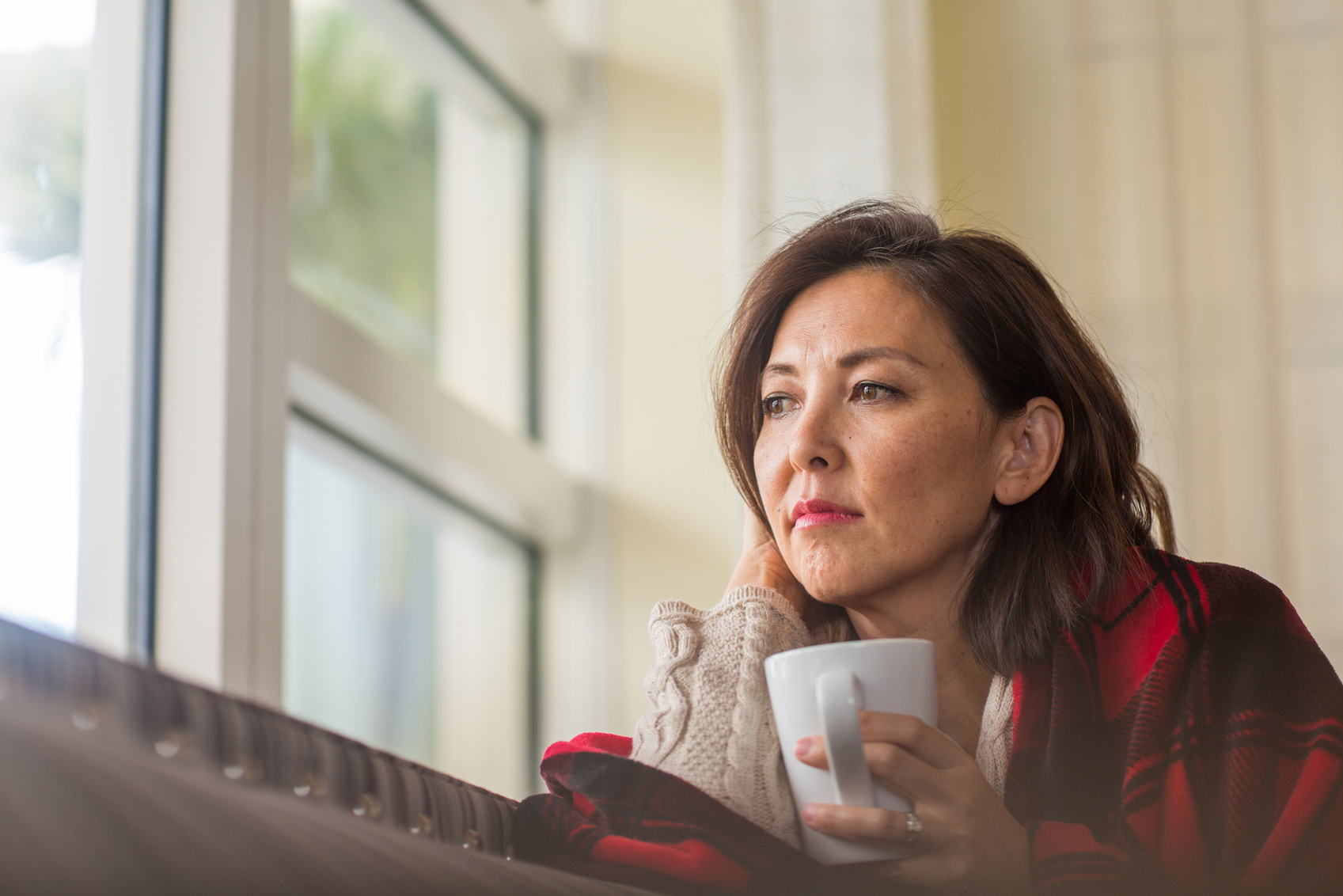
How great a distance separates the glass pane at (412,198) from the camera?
5.97 ft

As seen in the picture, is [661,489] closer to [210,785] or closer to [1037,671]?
[1037,671]

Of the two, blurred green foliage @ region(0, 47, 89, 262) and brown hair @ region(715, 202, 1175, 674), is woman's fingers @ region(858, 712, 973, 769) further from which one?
blurred green foliage @ region(0, 47, 89, 262)

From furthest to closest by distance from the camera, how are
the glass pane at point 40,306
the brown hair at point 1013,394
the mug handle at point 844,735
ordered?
the glass pane at point 40,306
the brown hair at point 1013,394
the mug handle at point 844,735

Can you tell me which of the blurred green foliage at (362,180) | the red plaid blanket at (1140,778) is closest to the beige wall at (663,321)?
the blurred green foliage at (362,180)

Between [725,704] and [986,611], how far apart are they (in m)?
0.21

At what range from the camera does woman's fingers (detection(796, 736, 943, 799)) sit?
1.85 ft

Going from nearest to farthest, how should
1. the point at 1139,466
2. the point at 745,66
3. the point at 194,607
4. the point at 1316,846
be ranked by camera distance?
the point at 1316,846, the point at 1139,466, the point at 194,607, the point at 745,66

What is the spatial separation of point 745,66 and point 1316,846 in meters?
1.65

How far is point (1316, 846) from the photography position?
584mm

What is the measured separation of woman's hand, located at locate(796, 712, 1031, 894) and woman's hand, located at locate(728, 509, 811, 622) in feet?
0.80

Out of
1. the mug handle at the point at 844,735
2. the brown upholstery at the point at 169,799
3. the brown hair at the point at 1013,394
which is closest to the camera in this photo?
the brown upholstery at the point at 169,799

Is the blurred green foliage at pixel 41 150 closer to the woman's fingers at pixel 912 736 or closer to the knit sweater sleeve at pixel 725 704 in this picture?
the knit sweater sleeve at pixel 725 704

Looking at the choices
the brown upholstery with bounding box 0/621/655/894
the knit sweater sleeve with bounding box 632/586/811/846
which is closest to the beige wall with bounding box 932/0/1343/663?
the knit sweater sleeve with bounding box 632/586/811/846

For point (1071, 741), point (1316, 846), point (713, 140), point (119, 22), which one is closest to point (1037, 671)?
point (1071, 741)
